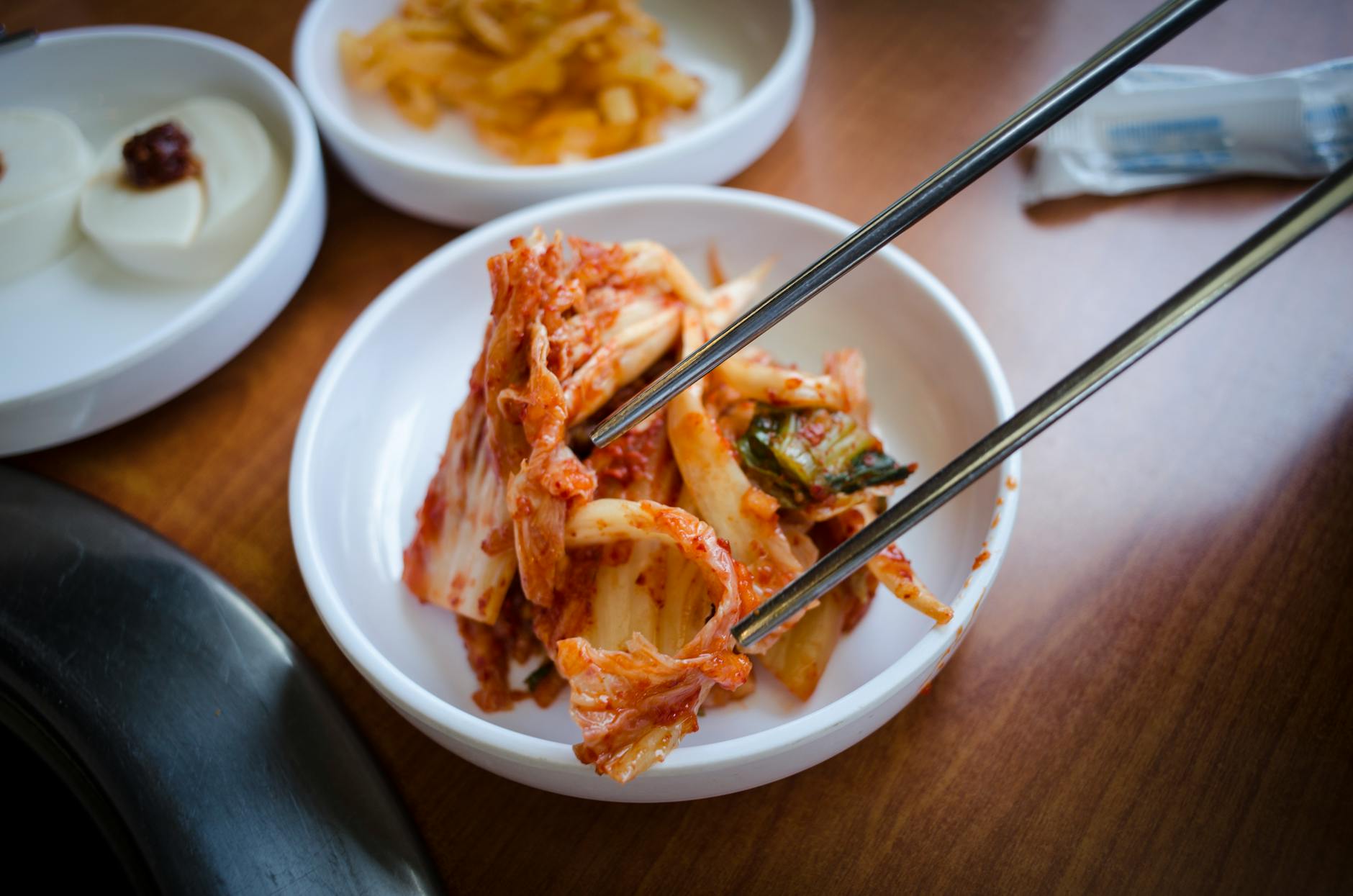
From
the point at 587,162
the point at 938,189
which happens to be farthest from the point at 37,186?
the point at 938,189

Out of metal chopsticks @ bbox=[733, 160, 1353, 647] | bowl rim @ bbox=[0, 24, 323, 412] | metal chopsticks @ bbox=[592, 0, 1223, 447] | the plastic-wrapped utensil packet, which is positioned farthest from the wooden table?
metal chopsticks @ bbox=[592, 0, 1223, 447]

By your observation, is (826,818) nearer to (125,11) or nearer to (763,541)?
(763,541)

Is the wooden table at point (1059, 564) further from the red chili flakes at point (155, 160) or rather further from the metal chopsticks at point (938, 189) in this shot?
the metal chopsticks at point (938, 189)

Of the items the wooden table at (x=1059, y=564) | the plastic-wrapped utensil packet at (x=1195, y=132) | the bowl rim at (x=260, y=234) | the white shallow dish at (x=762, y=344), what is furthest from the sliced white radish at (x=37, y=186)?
the plastic-wrapped utensil packet at (x=1195, y=132)

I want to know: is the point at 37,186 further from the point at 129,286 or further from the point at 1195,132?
the point at 1195,132

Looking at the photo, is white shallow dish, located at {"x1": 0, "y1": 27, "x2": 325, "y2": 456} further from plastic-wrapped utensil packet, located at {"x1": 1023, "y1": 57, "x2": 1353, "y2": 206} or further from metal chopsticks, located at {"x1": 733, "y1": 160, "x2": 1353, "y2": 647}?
plastic-wrapped utensil packet, located at {"x1": 1023, "y1": 57, "x2": 1353, "y2": 206}

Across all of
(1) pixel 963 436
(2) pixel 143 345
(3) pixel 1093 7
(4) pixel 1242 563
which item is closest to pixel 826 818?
(1) pixel 963 436
